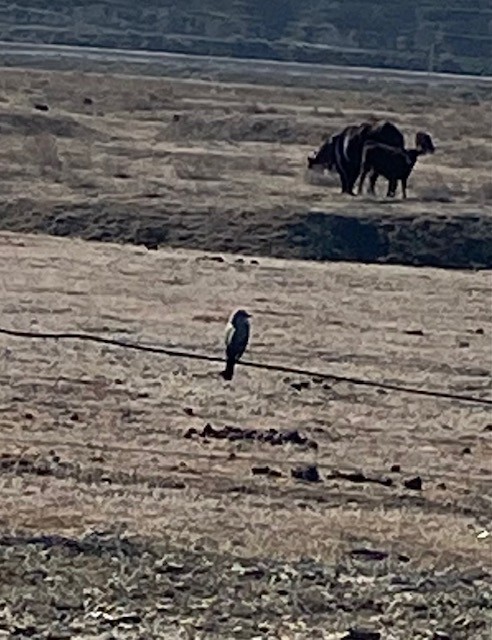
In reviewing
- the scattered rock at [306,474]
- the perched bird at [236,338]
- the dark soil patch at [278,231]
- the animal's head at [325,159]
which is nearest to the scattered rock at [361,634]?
the scattered rock at [306,474]

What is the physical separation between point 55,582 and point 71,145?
67.0ft

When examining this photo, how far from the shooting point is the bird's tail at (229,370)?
1445 centimetres

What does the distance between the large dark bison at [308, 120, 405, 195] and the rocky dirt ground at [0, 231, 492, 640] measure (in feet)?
21.2

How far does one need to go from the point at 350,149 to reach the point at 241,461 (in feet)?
49.3

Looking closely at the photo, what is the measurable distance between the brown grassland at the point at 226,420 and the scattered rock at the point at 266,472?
0.05 feet

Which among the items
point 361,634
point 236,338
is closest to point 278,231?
point 236,338

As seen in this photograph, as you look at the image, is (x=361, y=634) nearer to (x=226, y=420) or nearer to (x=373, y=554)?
(x=373, y=554)

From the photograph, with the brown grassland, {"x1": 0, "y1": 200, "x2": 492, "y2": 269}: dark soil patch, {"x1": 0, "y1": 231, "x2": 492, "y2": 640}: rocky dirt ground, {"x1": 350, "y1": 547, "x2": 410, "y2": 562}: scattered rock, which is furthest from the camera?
{"x1": 0, "y1": 200, "x2": 492, "y2": 269}: dark soil patch

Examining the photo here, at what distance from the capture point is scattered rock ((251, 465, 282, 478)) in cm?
1265

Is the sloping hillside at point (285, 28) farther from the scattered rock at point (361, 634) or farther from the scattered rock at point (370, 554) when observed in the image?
the scattered rock at point (361, 634)

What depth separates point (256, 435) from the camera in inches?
538

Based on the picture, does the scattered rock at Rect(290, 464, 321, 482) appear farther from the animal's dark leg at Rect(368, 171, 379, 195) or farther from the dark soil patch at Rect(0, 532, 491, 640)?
the animal's dark leg at Rect(368, 171, 379, 195)

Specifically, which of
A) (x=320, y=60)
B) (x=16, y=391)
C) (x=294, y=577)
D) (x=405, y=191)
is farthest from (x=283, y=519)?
(x=320, y=60)

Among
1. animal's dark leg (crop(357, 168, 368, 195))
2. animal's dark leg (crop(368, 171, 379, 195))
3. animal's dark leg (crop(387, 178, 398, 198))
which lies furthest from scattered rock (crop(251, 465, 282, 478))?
animal's dark leg (crop(357, 168, 368, 195))
